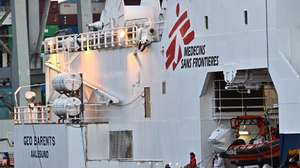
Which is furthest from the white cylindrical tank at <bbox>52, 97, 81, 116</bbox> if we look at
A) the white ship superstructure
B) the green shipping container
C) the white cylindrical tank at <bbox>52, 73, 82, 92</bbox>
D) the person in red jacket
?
the green shipping container

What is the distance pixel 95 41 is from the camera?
29.3 metres

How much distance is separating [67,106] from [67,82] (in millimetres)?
696

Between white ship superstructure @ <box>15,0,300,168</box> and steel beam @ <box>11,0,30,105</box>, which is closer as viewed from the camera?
white ship superstructure @ <box>15,0,300,168</box>

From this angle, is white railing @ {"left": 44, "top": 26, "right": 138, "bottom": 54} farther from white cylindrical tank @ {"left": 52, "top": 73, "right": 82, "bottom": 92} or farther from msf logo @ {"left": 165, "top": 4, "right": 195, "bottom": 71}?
msf logo @ {"left": 165, "top": 4, "right": 195, "bottom": 71}

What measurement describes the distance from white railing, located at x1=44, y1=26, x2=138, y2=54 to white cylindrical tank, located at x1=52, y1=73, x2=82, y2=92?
1.11 metres

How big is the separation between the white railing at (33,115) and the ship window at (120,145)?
10.9 ft

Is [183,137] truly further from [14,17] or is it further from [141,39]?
[14,17]

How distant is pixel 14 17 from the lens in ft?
146

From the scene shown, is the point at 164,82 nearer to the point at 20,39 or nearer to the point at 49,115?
the point at 49,115

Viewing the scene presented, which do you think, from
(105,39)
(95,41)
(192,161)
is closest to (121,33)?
(105,39)

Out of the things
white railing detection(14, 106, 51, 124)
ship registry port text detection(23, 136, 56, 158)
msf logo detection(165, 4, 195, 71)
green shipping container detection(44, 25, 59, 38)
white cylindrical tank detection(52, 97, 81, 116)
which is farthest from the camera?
green shipping container detection(44, 25, 59, 38)

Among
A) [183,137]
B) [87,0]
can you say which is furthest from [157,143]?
[87,0]

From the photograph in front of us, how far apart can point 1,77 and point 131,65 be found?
26.3 m

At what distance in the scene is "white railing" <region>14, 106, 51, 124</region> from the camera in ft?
102
